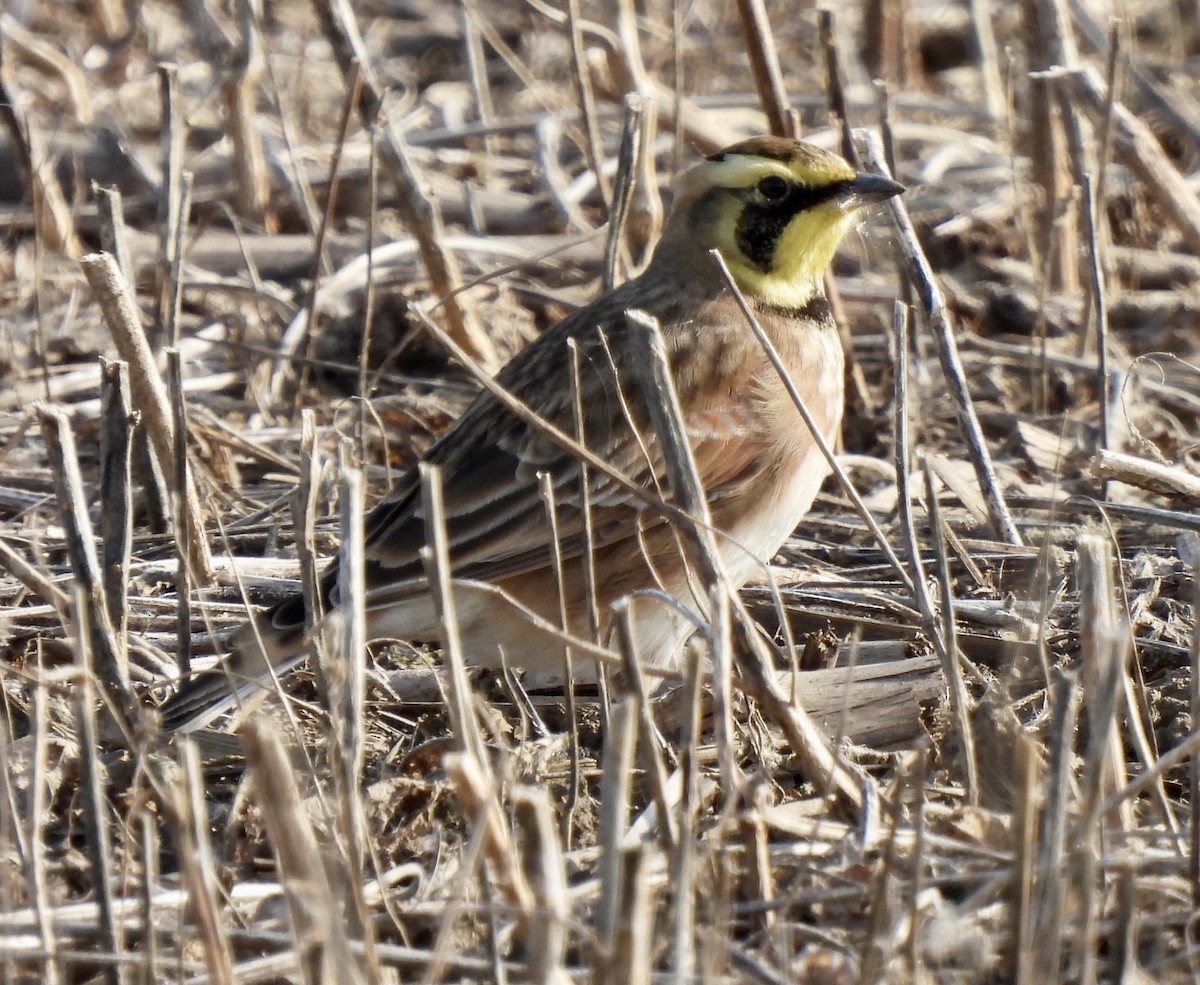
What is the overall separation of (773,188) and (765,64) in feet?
3.43

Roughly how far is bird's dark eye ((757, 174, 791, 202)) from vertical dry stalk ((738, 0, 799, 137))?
35.4 inches

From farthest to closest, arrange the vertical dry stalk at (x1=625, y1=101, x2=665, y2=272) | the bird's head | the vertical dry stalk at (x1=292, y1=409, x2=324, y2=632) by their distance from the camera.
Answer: the vertical dry stalk at (x1=625, y1=101, x2=665, y2=272), the bird's head, the vertical dry stalk at (x1=292, y1=409, x2=324, y2=632)

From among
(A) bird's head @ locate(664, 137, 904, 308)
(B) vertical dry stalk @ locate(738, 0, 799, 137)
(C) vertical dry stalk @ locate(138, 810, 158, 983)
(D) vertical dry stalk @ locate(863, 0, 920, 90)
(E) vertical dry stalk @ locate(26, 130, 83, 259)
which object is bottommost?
(C) vertical dry stalk @ locate(138, 810, 158, 983)

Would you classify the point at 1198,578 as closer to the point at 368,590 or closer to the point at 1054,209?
the point at 368,590

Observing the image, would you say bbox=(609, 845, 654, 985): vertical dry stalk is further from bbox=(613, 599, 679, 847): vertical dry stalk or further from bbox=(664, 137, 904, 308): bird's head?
bbox=(664, 137, 904, 308): bird's head

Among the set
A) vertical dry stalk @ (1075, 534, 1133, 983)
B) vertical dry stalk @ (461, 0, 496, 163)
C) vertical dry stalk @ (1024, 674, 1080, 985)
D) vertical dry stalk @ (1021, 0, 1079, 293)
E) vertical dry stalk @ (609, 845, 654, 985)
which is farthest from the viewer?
vertical dry stalk @ (461, 0, 496, 163)

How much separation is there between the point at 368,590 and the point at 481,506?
0.45 metres

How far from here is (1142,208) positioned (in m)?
8.27

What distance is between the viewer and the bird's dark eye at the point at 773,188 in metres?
5.47

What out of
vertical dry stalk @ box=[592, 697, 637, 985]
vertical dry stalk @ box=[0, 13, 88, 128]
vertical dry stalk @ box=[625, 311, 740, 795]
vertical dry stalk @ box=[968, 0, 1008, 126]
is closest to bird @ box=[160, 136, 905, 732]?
vertical dry stalk @ box=[625, 311, 740, 795]

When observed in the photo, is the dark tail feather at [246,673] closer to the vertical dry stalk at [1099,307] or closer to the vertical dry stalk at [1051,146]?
the vertical dry stalk at [1099,307]

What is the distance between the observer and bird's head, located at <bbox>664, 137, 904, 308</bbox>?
5.43 metres

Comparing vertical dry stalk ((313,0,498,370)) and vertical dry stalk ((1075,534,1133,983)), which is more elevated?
vertical dry stalk ((313,0,498,370))

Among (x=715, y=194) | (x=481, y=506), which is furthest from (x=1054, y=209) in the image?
(x=481, y=506)
